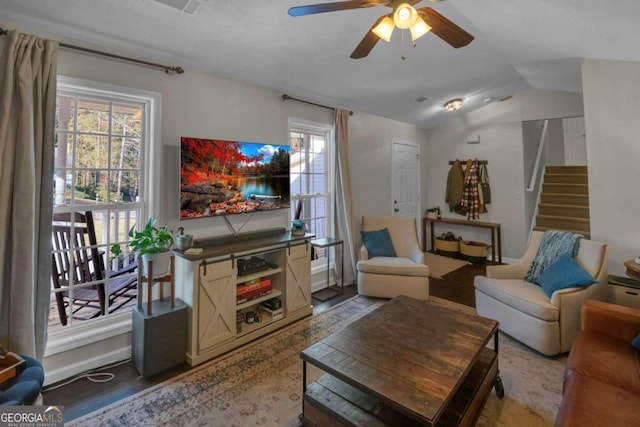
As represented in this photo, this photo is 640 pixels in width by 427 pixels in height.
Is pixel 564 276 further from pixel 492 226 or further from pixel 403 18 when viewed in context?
pixel 492 226

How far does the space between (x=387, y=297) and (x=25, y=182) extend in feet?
11.0

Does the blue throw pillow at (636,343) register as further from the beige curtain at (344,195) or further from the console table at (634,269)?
the beige curtain at (344,195)

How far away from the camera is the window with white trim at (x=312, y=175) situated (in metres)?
3.73

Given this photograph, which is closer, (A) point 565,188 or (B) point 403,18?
(B) point 403,18

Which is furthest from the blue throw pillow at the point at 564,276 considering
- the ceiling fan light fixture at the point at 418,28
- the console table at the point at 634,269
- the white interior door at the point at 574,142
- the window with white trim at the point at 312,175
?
the white interior door at the point at 574,142

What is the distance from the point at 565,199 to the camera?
5.31 metres

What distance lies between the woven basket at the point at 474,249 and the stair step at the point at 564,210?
4.05 feet

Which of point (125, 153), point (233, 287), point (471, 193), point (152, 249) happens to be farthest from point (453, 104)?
point (152, 249)

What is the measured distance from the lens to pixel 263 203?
3.11m

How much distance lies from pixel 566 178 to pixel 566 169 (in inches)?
12.1

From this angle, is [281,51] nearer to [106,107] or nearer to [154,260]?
[106,107]

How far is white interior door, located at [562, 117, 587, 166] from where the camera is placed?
6312mm

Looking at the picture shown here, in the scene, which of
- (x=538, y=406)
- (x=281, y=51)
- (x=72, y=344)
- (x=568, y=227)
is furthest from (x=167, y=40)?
(x=568, y=227)

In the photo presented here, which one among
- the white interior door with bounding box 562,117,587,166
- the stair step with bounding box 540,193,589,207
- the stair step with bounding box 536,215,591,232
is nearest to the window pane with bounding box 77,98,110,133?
the stair step with bounding box 536,215,591,232
